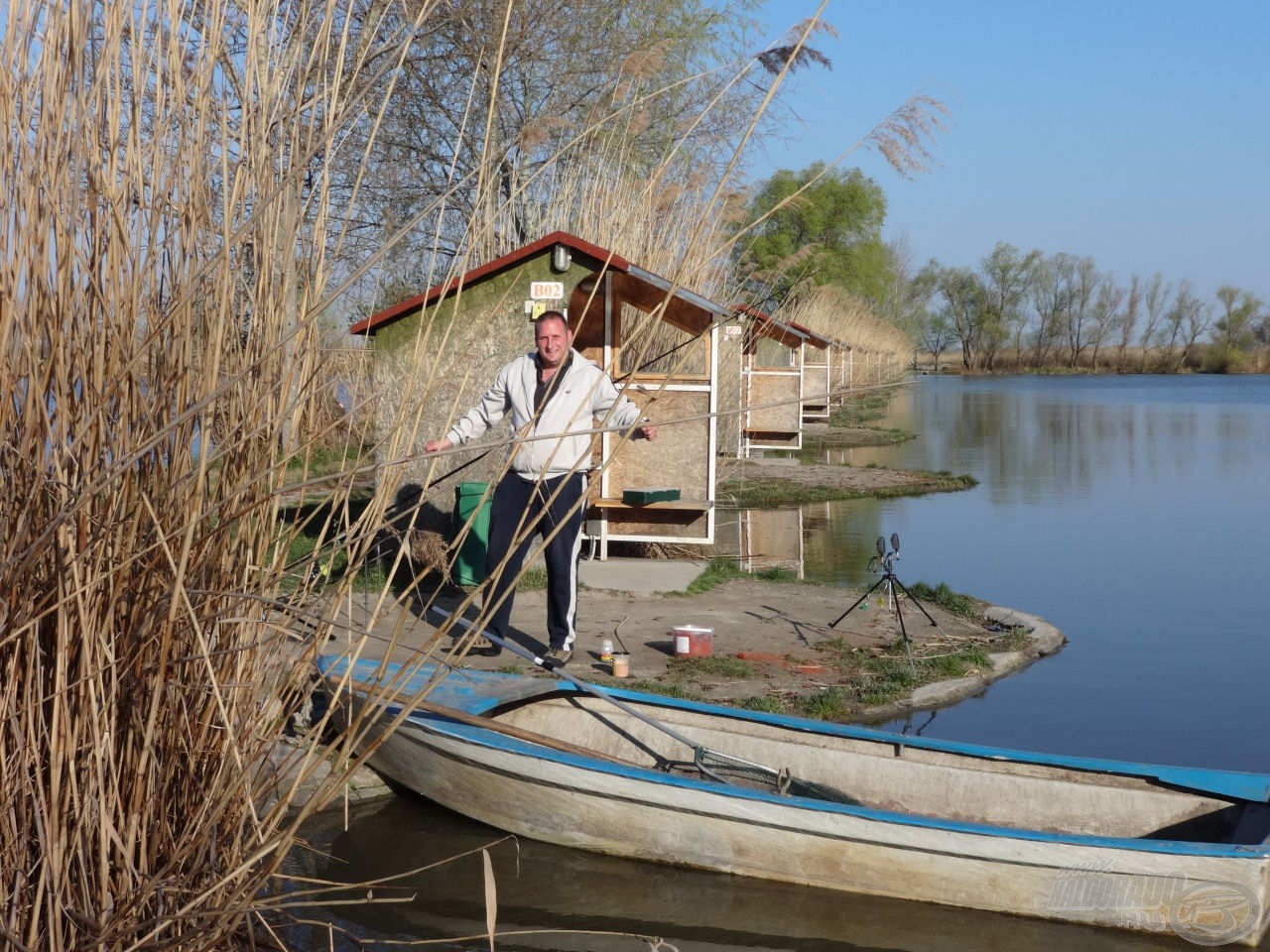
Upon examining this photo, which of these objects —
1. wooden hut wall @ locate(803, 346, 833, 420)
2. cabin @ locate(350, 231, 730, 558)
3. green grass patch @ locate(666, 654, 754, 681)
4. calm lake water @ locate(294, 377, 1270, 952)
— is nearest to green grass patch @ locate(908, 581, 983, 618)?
calm lake water @ locate(294, 377, 1270, 952)

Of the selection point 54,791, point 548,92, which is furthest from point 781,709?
point 548,92

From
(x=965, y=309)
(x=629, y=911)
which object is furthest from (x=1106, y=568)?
(x=965, y=309)

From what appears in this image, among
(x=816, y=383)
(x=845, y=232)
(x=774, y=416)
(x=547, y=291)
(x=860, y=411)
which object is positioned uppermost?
(x=845, y=232)

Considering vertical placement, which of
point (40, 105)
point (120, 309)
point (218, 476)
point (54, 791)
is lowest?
point (54, 791)

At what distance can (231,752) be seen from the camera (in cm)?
267

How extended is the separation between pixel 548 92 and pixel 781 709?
45.6ft

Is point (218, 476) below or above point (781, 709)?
above

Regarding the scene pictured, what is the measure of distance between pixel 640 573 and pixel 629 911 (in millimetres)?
5992

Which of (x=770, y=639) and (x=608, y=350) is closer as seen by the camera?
(x=770, y=639)

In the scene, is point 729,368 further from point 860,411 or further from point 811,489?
point 860,411

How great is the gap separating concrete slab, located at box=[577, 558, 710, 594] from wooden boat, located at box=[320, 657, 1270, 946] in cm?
427

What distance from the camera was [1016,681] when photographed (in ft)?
27.0

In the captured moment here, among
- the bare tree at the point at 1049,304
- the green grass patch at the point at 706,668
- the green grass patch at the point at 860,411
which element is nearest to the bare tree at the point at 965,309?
the bare tree at the point at 1049,304

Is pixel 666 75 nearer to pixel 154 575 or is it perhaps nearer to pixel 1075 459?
pixel 1075 459
